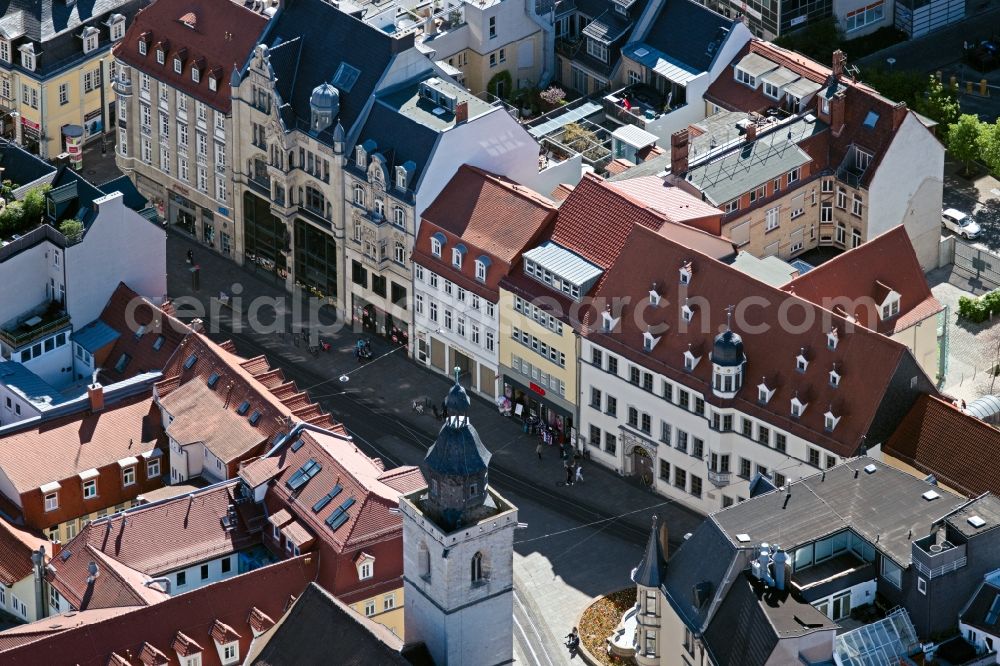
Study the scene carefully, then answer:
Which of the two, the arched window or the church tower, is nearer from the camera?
the church tower

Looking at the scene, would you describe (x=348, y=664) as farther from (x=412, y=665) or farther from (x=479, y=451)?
(x=479, y=451)

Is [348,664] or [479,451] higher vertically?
[479,451]

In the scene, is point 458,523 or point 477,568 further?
point 477,568

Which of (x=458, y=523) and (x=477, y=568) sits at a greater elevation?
(x=458, y=523)

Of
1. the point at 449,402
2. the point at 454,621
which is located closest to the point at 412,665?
the point at 454,621

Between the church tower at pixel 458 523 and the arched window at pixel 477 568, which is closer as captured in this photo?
the church tower at pixel 458 523

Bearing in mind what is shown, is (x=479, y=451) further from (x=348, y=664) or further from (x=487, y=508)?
(x=348, y=664)

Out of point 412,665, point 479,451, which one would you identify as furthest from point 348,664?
point 479,451
